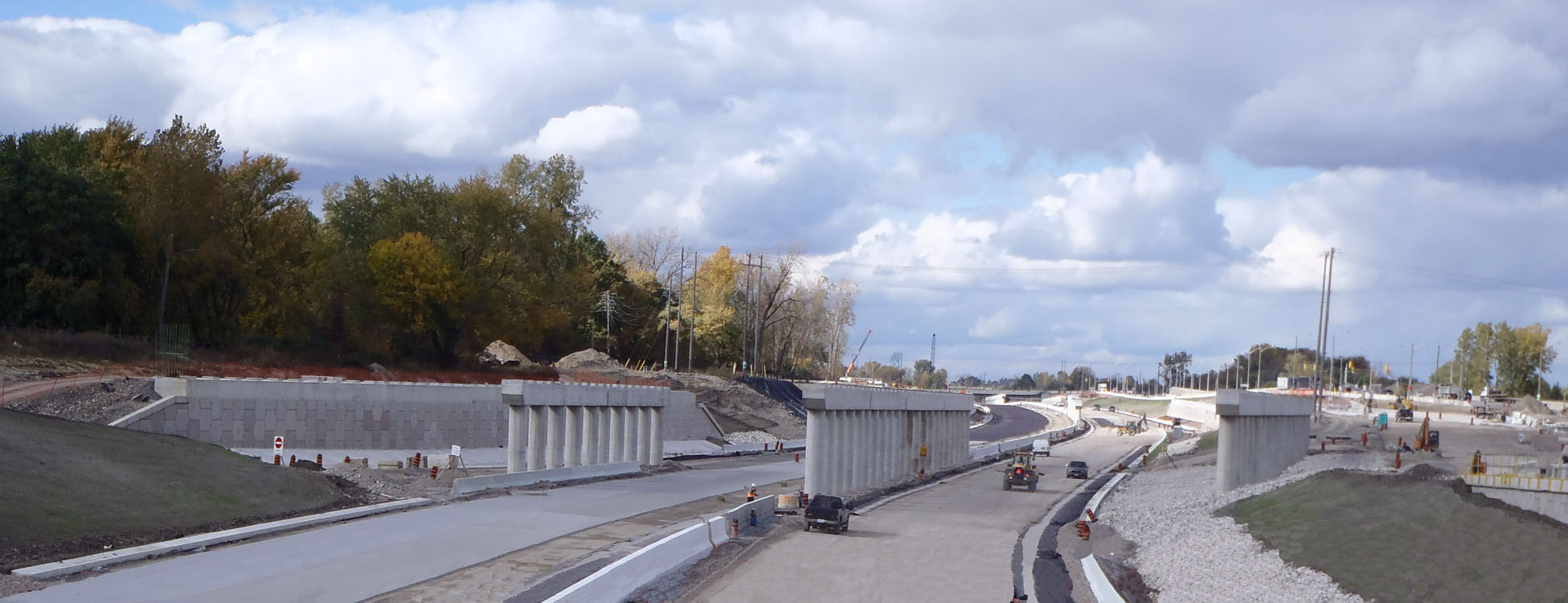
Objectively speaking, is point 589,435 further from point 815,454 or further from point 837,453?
point 815,454

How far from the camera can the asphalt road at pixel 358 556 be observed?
20156 mm

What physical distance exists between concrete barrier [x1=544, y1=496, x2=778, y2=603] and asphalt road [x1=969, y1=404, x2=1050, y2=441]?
84435 mm

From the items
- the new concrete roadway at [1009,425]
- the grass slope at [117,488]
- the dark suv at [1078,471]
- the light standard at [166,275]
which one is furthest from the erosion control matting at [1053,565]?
the new concrete roadway at [1009,425]

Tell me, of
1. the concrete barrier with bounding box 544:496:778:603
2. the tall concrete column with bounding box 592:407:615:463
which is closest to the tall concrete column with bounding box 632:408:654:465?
the tall concrete column with bounding box 592:407:615:463

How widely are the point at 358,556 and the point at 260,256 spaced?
49183 mm

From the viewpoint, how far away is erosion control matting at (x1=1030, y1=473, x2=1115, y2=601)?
84.4ft

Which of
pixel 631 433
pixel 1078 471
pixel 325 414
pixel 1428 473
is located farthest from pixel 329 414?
pixel 1428 473

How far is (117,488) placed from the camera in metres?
26.9

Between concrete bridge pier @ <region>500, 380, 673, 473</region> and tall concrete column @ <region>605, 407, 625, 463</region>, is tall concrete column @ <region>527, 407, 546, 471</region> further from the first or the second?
tall concrete column @ <region>605, 407, 625, 463</region>

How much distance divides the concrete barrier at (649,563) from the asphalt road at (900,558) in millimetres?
1207

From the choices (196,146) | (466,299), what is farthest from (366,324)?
(196,146)

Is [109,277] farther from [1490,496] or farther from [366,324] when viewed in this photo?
[1490,496]

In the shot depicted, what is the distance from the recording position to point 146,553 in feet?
74.5

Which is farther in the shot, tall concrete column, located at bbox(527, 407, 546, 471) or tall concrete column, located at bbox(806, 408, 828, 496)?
tall concrete column, located at bbox(527, 407, 546, 471)
